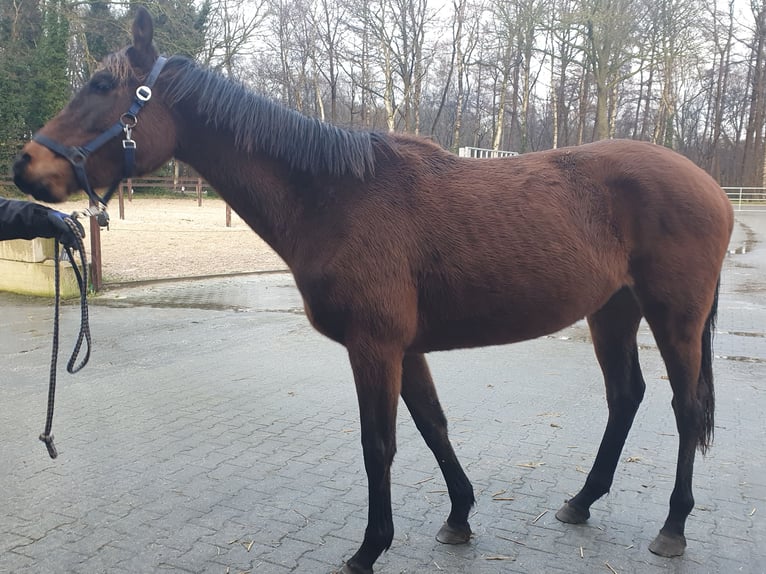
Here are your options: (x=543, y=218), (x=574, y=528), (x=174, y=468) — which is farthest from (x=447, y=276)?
(x=174, y=468)

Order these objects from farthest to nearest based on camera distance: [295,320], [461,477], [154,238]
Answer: [154,238] < [295,320] < [461,477]

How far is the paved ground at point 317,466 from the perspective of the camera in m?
2.66

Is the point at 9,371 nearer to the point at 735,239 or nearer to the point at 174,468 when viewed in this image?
the point at 174,468

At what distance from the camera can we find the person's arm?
2.69m

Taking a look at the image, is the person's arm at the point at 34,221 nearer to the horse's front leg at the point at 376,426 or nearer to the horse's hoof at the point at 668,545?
the horse's front leg at the point at 376,426

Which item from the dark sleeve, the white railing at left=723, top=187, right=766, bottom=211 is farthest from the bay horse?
the white railing at left=723, top=187, right=766, bottom=211

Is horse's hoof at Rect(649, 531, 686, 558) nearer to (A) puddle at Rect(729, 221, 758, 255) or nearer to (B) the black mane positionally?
(B) the black mane

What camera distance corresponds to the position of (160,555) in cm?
263

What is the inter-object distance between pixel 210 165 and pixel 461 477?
1.88 metres

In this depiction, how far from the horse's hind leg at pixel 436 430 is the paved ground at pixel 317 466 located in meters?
0.12

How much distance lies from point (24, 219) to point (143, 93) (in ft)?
2.95

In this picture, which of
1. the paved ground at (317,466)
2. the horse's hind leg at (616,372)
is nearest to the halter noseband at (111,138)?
the paved ground at (317,466)

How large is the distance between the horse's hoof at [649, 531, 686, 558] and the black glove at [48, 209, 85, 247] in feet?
9.83

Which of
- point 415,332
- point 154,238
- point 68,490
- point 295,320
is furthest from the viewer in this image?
point 154,238
